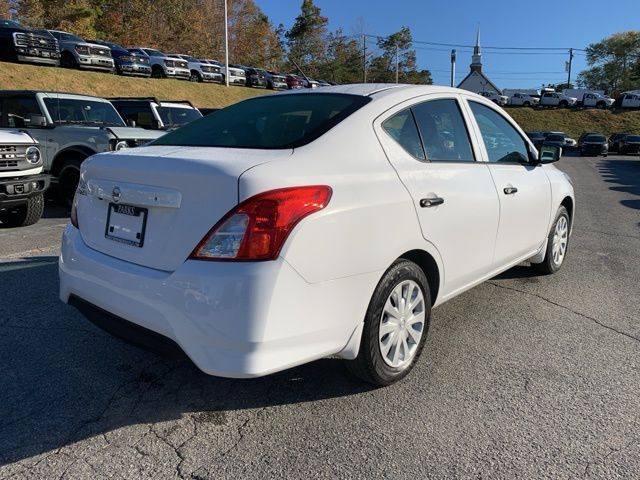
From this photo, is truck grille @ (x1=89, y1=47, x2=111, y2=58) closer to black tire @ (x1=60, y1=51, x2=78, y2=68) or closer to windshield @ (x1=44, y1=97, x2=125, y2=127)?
black tire @ (x1=60, y1=51, x2=78, y2=68)

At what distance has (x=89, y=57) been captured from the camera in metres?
24.6

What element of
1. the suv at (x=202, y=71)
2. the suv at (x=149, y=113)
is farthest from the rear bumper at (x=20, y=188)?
the suv at (x=202, y=71)

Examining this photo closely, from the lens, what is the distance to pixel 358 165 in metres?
2.69

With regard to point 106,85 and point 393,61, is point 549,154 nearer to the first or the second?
point 106,85

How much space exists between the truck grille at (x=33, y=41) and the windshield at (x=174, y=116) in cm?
1454

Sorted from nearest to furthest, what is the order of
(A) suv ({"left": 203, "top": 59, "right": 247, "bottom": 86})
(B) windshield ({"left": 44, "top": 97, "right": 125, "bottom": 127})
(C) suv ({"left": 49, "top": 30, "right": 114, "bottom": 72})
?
(B) windshield ({"left": 44, "top": 97, "right": 125, "bottom": 127})
(C) suv ({"left": 49, "top": 30, "right": 114, "bottom": 72})
(A) suv ({"left": 203, "top": 59, "right": 247, "bottom": 86})

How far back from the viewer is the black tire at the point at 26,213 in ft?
23.8

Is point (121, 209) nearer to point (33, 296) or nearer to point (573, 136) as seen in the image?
point (33, 296)

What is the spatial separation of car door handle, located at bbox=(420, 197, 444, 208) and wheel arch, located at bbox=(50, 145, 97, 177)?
266 inches

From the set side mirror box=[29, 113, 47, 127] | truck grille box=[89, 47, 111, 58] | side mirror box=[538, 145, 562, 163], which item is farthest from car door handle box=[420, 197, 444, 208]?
truck grille box=[89, 47, 111, 58]

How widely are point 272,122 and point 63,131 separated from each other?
6.55 m

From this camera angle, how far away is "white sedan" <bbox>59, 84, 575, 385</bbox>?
2.26 metres

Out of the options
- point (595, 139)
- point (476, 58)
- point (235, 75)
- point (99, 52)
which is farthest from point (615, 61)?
point (99, 52)

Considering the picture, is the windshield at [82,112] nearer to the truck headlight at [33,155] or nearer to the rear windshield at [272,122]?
the truck headlight at [33,155]
